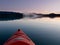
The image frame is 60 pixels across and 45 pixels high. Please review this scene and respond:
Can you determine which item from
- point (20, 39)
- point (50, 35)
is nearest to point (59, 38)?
point (50, 35)

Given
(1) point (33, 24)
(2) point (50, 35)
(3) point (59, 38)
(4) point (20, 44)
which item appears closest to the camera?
(4) point (20, 44)

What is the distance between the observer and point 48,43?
931 cm

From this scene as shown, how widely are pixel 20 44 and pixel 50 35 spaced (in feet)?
23.6

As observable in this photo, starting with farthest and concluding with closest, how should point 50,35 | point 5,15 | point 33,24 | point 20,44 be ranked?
point 33,24 < point 50,35 < point 5,15 < point 20,44

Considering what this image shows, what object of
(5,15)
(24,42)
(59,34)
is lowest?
(59,34)

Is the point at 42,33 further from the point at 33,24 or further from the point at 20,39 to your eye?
the point at 20,39

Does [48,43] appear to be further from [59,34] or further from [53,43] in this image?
[59,34]

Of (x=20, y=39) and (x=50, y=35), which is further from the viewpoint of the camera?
(x=50, y=35)

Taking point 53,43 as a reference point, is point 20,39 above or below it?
above

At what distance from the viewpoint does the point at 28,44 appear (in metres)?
4.00

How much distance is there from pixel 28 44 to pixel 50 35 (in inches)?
279

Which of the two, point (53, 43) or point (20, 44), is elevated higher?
point (20, 44)

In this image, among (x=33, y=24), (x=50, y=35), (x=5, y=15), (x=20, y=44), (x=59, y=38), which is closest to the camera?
(x=20, y=44)

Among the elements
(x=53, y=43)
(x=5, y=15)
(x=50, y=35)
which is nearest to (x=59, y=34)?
(x=50, y=35)
